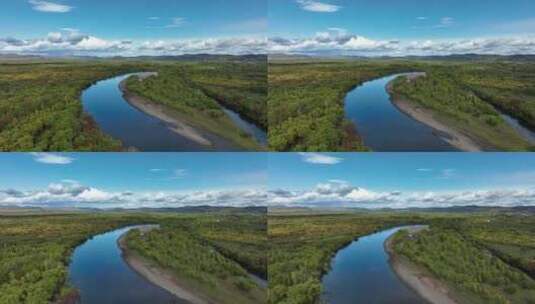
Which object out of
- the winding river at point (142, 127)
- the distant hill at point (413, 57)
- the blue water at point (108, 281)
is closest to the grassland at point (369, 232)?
the winding river at point (142, 127)

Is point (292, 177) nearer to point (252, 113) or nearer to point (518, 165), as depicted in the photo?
point (252, 113)

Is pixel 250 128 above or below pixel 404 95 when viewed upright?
below

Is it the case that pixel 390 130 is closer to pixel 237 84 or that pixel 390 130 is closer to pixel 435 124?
pixel 435 124

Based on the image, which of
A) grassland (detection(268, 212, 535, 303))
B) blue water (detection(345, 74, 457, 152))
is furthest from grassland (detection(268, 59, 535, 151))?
grassland (detection(268, 212, 535, 303))

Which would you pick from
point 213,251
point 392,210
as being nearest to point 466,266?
point 392,210

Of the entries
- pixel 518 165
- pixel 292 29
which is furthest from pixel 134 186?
pixel 518 165

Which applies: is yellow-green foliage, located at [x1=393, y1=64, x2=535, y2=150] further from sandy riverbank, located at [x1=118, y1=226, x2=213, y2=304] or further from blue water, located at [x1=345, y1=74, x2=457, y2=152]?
sandy riverbank, located at [x1=118, y1=226, x2=213, y2=304]

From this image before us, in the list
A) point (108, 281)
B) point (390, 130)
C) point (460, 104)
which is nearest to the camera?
point (108, 281)
